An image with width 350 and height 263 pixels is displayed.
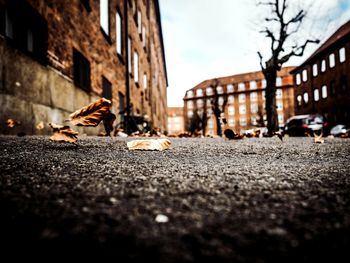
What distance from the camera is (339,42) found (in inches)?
1109

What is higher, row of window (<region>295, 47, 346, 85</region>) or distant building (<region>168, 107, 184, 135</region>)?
row of window (<region>295, 47, 346, 85</region>)

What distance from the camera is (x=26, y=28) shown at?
4621 millimetres

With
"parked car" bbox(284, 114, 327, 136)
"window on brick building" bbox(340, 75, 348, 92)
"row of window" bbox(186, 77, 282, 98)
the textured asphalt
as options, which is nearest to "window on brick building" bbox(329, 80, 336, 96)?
"window on brick building" bbox(340, 75, 348, 92)

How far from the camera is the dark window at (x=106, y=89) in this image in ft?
27.2

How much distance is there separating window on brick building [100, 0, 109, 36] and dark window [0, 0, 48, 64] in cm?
350

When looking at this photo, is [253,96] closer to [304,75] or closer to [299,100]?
[299,100]

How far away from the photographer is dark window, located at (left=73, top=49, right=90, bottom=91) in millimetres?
6257

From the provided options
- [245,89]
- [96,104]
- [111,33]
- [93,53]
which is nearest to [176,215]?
[96,104]

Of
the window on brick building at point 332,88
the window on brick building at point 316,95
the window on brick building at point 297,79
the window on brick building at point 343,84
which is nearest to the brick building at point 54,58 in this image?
the window on brick building at point 343,84

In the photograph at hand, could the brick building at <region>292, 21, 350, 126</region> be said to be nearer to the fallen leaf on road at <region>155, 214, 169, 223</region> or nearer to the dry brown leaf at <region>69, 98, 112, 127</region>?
the dry brown leaf at <region>69, 98, 112, 127</region>

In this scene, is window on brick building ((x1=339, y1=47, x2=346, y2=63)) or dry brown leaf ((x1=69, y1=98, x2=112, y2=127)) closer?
dry brown leaf ((x1=69, y1=98, x2=112, y2=127))

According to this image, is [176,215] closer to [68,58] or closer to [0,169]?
[0,169]

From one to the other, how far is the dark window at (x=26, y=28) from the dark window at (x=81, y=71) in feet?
4.13

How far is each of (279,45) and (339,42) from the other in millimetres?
16649
